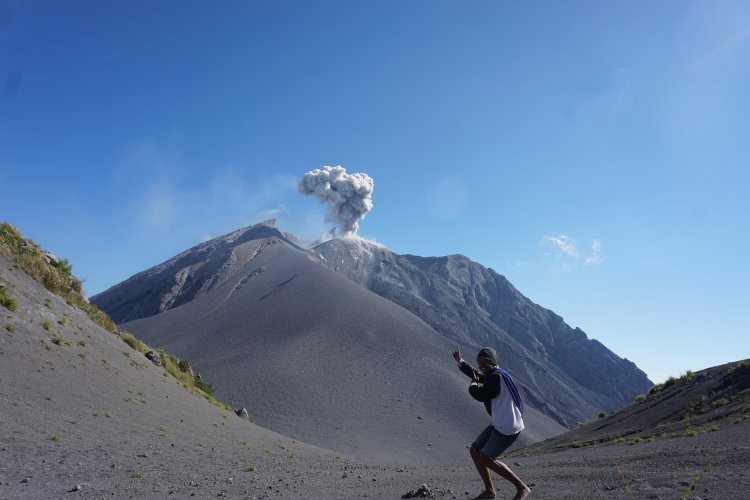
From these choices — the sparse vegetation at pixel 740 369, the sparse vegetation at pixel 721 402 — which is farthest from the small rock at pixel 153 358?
the sparse vegetation at pixel 740 369

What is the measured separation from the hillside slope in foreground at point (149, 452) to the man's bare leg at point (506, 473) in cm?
107

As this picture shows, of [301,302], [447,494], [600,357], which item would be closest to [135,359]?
[447,494]

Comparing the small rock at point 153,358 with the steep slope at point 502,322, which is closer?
the small rock at point 153,358

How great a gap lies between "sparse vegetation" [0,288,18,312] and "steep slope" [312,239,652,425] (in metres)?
86.3

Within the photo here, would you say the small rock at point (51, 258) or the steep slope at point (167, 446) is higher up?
the small rock at point (51, 258)

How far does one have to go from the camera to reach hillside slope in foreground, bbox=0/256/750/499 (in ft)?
24.4

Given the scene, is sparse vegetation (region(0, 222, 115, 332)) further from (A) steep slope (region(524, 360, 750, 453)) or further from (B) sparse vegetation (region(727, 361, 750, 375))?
(B) sparse vegetation (region(727, 361, 750, 375))

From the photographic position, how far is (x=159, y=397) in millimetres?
17625

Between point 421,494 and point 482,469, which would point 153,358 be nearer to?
point 421,494

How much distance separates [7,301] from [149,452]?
7947 millimetres

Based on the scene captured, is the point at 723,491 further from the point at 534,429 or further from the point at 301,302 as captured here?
the point at 301,302

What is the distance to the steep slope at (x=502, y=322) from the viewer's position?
104688 millimetres

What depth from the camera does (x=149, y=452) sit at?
1130 centimetres

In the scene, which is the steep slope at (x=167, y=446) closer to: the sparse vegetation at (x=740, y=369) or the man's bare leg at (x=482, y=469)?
the sparse vegetation at (x=740, y=369)
